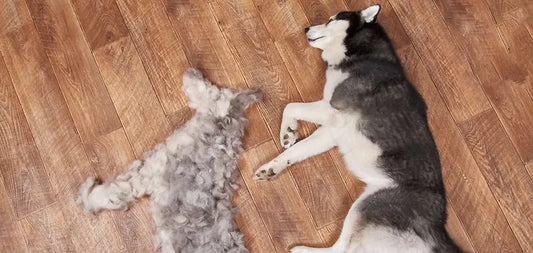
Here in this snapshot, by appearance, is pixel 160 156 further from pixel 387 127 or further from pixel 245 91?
pixel 387 127

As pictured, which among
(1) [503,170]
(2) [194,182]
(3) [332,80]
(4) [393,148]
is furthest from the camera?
(1) [503,170]

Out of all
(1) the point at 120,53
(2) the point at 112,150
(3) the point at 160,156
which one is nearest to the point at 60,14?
(1) the point at 120,53

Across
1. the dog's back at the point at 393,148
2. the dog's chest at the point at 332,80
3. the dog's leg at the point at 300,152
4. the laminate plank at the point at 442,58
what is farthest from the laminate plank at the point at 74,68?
the laminate plank at the point at 442,58

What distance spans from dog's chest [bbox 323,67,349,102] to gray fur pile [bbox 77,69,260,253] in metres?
0.48

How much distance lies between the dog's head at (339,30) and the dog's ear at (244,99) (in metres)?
0.48

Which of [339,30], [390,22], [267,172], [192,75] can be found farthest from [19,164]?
[390,22]

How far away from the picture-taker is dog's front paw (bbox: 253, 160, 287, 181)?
8.80 ft

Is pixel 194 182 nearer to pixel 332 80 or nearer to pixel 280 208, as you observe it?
pixel 280 208

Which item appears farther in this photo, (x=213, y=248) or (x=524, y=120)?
(x=524, y=120)

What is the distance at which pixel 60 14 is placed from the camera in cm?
299

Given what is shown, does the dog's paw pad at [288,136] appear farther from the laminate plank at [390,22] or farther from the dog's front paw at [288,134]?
the laminate plank at [390,22]

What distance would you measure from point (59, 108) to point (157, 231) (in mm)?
977

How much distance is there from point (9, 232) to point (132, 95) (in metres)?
1.04

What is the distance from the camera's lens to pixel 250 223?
2701mm
